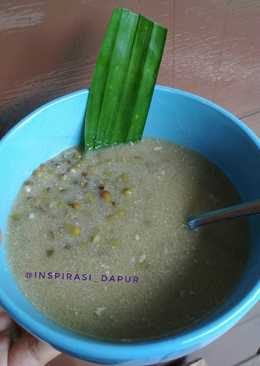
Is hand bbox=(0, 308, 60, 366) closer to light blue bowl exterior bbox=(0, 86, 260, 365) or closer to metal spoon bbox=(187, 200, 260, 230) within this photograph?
light blue bowl exterior bbox=(0, 86, 260, 365)

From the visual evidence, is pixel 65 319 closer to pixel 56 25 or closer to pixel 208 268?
pixel 208 268

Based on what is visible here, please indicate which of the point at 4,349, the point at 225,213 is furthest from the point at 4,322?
the point at 225,213

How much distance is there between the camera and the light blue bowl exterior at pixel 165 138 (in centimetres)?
48

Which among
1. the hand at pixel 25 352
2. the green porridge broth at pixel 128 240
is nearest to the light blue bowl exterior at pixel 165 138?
the green porridge broth at pixel 128 240

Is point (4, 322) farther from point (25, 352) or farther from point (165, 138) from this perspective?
point (165, 138)

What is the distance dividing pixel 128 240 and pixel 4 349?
0.76 ft

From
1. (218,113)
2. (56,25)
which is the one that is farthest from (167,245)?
(56,25)

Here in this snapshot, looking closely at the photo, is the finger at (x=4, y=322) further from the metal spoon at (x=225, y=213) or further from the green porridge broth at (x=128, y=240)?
the metal spoon at (x=225, y=213)

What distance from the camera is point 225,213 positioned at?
23.5 inches

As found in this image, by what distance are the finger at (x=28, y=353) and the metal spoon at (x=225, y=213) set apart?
0.84 ft

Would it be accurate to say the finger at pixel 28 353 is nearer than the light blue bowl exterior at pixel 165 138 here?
No

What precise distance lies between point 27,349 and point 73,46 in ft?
1.37

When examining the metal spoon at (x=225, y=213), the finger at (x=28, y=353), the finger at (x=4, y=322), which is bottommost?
the finger at (x=28, y=353)

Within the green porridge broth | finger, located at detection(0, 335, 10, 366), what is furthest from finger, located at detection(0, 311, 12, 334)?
the green porridge broth
